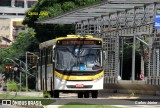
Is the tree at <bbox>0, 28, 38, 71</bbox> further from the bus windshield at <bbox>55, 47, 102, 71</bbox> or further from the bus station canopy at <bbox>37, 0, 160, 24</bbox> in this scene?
the bus windshield at <bbox>55, 47, 102, 71</bbox>

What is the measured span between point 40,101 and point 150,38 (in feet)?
34.7

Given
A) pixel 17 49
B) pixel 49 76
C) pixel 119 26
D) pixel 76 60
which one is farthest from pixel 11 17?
pixel 76 60

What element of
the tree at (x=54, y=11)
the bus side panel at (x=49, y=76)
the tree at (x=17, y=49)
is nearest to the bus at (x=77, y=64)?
the bus side panel at (x=49, y=76)

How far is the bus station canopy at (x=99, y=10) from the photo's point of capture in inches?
1292

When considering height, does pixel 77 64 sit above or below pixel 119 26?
below

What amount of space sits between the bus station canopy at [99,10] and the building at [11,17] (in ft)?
339

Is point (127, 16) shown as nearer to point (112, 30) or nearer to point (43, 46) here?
point (112, 30)

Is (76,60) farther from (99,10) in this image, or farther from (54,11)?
(54,11)

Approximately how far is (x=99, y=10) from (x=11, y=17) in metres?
122

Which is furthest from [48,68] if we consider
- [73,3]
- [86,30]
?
[73,3]

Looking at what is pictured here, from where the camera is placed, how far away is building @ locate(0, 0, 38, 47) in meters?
152

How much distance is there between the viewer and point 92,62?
3262 centimetres

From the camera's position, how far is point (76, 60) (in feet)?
107

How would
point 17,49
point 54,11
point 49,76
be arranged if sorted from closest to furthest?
1. point 49,76
2. point 54,11
3. point 17,49
